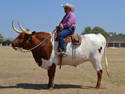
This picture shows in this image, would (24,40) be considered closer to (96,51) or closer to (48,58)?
(48,58)

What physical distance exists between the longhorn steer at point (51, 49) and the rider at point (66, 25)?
1.11 feet

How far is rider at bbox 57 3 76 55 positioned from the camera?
8.73m

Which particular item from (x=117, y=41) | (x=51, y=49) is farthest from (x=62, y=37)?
(x=117, y=41)

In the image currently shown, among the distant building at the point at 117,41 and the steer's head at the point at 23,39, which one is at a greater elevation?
the steer's head at the point at 23,39

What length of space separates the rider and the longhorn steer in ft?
1.11

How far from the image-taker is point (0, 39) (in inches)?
4823

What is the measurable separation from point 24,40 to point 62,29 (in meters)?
1.54

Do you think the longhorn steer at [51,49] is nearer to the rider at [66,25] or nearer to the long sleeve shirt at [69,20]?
the rider at [66,25]

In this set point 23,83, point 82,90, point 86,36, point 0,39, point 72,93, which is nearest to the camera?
point 72,93

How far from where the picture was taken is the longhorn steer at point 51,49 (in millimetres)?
8852

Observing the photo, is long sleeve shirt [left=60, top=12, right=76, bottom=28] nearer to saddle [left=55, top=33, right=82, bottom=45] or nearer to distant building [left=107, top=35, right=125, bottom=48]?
saddle [left=55, top=33, right=82, bottom=45]

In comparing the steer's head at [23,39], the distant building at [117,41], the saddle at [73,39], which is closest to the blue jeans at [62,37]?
the saddle at [73,39]

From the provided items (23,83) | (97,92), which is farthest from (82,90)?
(23,83)

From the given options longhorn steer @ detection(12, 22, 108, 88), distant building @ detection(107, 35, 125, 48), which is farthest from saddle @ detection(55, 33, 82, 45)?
distant building @ detection(107, 35, 125, 48)
